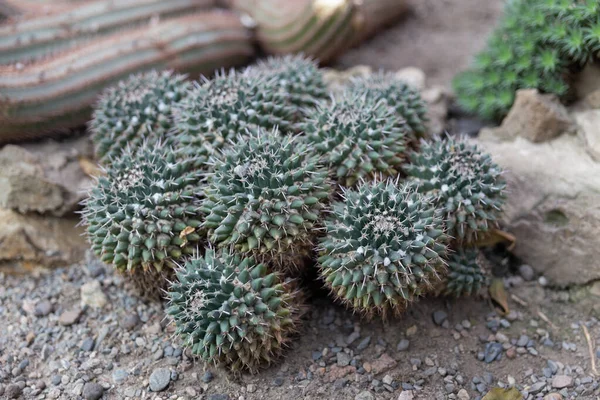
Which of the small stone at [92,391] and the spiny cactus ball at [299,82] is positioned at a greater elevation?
the spiny cactus ball at [299,82]

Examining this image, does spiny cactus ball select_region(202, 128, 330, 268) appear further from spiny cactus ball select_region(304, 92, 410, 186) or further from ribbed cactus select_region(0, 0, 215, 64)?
ribbed cactus select_region(0, 0, 215, 64)

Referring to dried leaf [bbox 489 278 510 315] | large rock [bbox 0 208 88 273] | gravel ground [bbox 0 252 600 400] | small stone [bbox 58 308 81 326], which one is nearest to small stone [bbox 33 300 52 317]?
gravel ground [bbox 0 252 600 400]

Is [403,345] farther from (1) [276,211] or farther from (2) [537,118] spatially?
(2) [537,118]

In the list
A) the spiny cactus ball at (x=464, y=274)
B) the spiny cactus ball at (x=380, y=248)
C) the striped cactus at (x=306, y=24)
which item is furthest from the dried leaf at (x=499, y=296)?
the striped cactus at (x=306, y=24)

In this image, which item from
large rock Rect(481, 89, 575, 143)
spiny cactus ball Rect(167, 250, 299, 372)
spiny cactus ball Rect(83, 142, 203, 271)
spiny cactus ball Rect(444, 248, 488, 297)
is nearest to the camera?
spiny cactus ball Rect(167, 250, 299, 372)

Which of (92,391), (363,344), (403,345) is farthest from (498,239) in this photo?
(92,391)

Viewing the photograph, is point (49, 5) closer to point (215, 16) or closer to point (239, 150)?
point (215, 16)

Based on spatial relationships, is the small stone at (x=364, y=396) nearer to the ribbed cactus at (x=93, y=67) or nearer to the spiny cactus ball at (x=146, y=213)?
the spiny cactus ball at (x=146, y=213)
